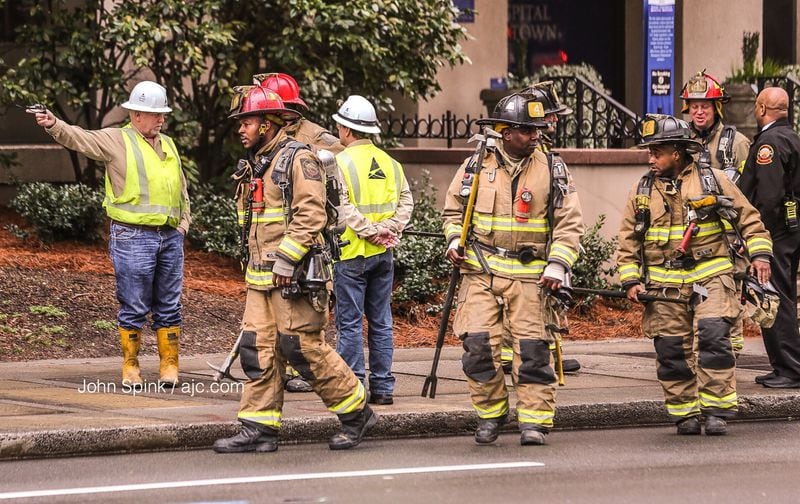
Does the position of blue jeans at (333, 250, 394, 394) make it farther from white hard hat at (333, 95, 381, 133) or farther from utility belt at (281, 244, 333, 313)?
utility belt at (281, 244, 333, 313)

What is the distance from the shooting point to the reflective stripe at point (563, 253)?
827 centimetres

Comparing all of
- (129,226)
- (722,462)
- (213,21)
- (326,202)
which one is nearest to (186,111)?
(213,21)

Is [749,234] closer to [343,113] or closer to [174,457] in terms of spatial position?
[343,113]

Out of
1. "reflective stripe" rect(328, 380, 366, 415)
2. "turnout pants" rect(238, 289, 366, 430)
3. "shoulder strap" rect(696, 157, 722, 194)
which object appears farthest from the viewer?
"shoulder strap" rect(696, 157, 722, 194)

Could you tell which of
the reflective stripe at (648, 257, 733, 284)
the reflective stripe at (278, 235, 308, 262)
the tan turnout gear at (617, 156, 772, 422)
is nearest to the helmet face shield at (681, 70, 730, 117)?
the tan turnout gear at (617, 156, 772, 422)

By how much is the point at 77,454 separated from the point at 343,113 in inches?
109

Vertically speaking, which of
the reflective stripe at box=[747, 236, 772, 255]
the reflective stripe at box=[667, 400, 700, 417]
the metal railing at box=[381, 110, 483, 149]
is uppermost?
the metal railing at box=[381, 110, 483, 149]

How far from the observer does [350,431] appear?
833cm

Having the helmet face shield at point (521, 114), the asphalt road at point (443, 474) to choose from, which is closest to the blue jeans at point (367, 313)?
the asphalt road at point (443, 474)

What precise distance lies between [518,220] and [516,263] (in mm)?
255

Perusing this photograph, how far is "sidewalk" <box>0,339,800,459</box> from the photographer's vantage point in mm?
8188

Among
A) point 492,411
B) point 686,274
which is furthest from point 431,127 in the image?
point 492,411

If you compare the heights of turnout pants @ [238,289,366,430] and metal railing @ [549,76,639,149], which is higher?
metal railing @ [549,76,639,149]

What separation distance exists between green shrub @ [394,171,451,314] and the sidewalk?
2.22 meters
